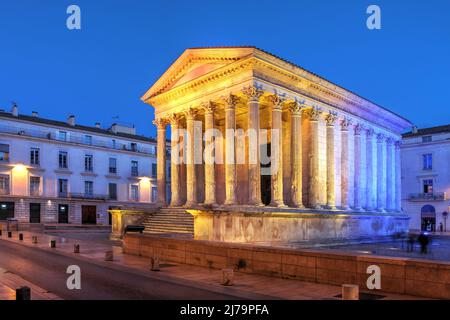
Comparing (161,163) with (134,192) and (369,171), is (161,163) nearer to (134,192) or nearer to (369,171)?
(369,171)

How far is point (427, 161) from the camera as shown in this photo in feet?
176

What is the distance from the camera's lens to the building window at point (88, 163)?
53.4 metres

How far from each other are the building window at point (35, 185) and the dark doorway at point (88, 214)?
6161 mm

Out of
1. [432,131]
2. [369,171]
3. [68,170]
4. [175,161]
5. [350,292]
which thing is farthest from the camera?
[432,131]

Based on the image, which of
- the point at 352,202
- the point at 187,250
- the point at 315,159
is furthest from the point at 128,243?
the point at 352,202

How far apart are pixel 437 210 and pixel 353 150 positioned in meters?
26.2

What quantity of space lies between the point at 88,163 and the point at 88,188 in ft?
10.4

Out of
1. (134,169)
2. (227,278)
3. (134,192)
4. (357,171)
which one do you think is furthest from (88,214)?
(227,278)

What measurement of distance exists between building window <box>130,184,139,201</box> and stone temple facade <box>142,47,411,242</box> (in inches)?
995

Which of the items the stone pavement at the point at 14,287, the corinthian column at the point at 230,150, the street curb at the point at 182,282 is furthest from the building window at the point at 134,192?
the stone pavement at the point at 14,287

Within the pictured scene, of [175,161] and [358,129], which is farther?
[358,129]

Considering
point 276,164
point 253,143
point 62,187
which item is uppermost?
point 253,143

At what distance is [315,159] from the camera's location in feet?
96.2

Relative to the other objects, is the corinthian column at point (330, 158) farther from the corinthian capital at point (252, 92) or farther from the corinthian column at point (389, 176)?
the corinthian column at point (389, 176)
